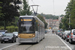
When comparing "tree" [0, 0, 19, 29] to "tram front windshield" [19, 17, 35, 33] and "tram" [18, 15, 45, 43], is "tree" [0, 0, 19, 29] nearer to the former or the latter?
"tram" [18, 15, 45, 43]

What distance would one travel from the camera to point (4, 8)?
39625 mm

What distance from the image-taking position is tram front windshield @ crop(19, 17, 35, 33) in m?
21.0

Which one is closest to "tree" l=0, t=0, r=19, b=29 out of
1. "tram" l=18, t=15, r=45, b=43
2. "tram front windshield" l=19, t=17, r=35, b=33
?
"tram" l=18, t=15, r=45, b=43

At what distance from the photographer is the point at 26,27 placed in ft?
68.6

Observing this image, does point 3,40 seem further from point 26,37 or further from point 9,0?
point 9,0

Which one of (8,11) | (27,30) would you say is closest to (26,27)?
(27,30)

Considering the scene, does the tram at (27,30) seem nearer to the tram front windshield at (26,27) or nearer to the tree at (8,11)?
the tram front windshield at (26,27)

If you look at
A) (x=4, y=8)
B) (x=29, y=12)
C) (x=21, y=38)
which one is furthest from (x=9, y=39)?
(x=29, y=12)

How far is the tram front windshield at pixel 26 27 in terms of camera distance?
20984 mm

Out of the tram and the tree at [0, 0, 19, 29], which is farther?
the tree at [0, 0, 19, 29]

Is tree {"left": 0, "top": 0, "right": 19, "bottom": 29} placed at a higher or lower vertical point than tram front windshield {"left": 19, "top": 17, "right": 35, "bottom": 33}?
higher

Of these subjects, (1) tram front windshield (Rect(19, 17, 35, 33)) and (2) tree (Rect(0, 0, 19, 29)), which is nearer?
(1) tram front windshield (Rect(19, 17, 35, 33))

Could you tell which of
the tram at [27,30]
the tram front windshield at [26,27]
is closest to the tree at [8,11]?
the tram at [27,30]

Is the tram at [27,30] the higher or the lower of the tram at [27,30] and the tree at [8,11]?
the lower
